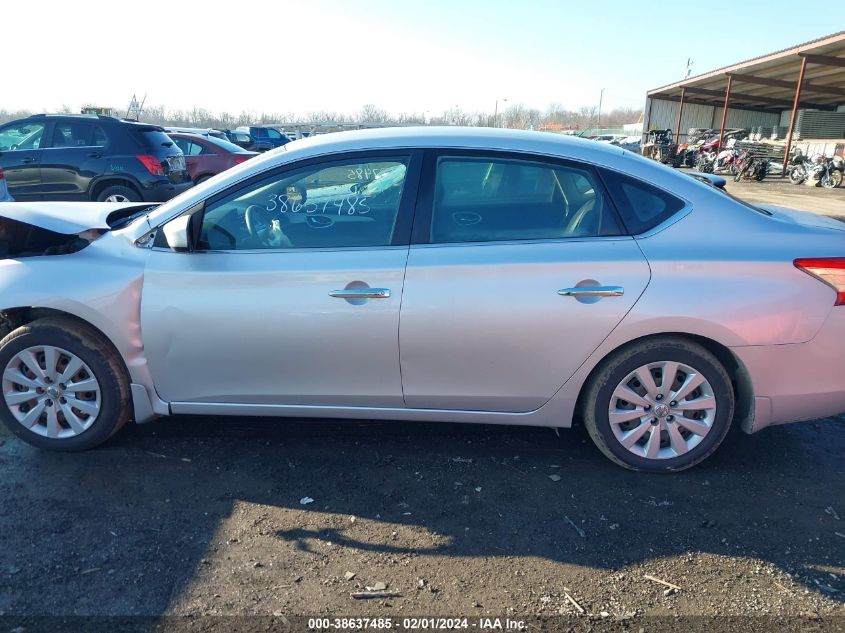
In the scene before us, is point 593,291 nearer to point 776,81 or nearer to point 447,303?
point 447,303

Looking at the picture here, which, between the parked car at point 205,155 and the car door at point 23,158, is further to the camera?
the parked car at point 205,155

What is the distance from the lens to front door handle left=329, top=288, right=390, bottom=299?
9.79 ft

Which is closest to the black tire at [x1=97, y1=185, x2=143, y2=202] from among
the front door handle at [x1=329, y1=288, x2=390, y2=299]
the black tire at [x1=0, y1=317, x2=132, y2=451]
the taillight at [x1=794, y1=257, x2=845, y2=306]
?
the black tire at [x1=0, y1=317, x2=132, y2=451]

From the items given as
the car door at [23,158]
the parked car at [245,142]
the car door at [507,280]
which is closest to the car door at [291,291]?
the car door at [507,280]

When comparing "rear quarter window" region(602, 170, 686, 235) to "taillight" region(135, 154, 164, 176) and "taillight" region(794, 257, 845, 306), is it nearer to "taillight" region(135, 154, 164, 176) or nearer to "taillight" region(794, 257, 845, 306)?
"taillight" region(794, 257, 845, 306)

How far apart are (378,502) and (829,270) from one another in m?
2.43

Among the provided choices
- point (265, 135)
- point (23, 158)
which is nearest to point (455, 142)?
point (23, 158)

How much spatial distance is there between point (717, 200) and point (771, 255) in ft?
1.23

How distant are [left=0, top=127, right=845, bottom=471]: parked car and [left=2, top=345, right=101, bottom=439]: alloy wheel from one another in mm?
11

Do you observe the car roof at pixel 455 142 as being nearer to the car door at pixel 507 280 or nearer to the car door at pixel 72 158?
the car door at pixel 507 280

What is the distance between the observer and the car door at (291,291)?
119 inches

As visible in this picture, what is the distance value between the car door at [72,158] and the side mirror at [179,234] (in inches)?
283

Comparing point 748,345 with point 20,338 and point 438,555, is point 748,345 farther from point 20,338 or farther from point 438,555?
point 20,338

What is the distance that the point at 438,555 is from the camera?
8.59ft
